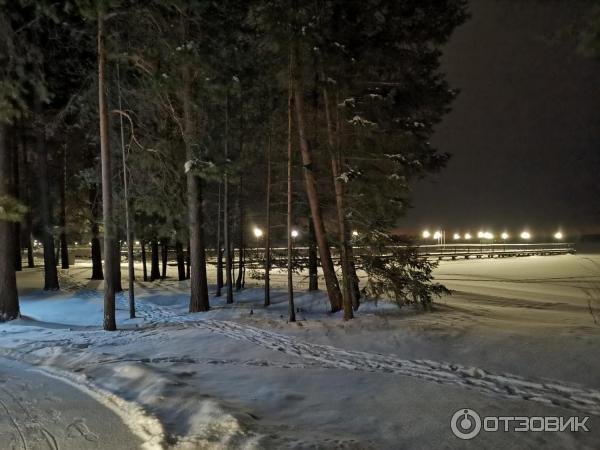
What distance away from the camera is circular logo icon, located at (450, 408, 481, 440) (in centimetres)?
518

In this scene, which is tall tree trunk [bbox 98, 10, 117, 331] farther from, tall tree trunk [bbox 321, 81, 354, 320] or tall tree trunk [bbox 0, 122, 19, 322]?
tall tree trunk [bbox 321, 81, 354, 320]

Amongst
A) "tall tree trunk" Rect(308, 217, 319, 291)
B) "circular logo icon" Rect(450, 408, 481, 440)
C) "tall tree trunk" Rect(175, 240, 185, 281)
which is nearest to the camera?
"circular logo icon" Rect(450, 408, 481, 440)

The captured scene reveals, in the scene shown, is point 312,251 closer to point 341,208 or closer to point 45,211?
point 341,208

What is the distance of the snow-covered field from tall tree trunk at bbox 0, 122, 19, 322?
0.62 m

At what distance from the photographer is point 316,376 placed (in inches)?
306

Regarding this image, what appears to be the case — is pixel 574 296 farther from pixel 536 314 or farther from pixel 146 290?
pixel 146 290

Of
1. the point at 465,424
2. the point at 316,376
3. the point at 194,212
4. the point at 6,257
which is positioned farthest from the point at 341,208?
the point at 6,257

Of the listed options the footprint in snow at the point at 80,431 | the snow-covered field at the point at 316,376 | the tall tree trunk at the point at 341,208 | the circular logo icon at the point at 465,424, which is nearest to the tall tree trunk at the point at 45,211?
the snow-covered field at the point at 316,376

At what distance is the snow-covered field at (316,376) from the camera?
5238 mm

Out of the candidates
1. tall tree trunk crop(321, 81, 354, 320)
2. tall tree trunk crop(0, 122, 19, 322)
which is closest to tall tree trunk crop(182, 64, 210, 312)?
tall tree trunk crop(321, 81, 354, 320)

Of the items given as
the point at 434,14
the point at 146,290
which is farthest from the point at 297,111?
the point at 146,290

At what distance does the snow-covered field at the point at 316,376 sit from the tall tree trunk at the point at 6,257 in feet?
2.04

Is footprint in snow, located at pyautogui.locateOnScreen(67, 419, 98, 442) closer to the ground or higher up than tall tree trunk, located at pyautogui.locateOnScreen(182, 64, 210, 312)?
closer to the ground

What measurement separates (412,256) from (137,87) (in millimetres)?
10024
